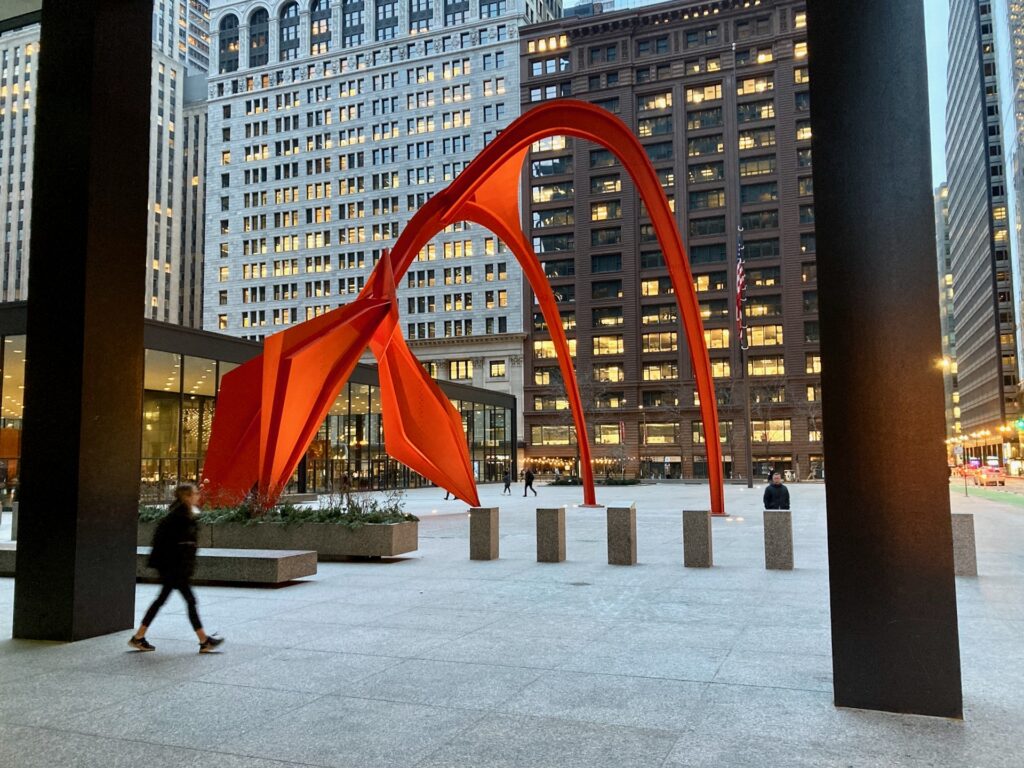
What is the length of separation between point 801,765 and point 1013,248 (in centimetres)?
11520

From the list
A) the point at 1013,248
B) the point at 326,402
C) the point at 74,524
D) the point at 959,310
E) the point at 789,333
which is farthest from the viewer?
the point at 959,310

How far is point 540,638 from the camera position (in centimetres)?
784

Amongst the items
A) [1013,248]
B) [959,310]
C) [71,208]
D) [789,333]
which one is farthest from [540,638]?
[959,310]

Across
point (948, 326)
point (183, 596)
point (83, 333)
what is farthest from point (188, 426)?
point (948, 326)

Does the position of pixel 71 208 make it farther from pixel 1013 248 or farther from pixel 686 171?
pixel 1013 248

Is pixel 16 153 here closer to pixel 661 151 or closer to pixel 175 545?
pixel 661 151

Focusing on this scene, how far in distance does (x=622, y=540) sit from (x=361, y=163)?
88704 millimetres

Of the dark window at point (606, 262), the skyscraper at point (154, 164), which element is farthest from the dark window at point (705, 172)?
the skyscraper at point (154, 164)

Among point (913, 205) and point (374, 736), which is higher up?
point (913, 205)

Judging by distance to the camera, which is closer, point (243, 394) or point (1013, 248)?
point (243, 394)

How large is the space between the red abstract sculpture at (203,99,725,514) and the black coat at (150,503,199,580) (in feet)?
25.9

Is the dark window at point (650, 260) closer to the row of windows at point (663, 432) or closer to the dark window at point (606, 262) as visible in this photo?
the dark window at point (606, 262)

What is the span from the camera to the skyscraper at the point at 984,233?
108 m

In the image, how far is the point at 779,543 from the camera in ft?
41.9
